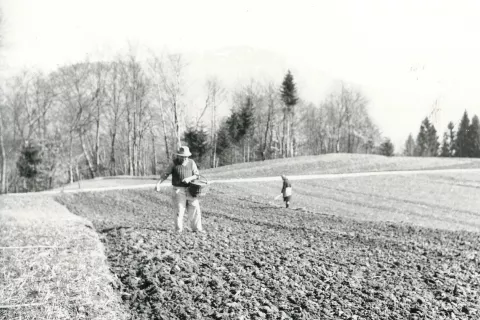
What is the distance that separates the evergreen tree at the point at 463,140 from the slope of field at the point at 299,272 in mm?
64162

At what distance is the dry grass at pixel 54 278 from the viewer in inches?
194

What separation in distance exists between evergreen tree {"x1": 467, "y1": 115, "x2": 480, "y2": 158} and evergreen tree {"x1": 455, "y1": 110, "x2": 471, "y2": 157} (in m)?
0.50

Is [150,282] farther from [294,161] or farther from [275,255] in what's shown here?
[294,161]

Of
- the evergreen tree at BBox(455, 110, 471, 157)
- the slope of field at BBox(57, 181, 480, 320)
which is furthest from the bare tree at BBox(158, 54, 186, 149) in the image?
the evergreen tree at BBox(455, 110, 471, 157)

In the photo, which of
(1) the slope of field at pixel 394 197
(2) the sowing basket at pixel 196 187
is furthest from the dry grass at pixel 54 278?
(1) the slope of field at pixel 394 197

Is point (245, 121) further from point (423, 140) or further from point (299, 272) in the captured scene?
point (299, 272)

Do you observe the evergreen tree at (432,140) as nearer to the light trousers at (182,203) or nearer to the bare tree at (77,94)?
the bare tree at (77,94)

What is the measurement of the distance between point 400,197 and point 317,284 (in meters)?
20.2

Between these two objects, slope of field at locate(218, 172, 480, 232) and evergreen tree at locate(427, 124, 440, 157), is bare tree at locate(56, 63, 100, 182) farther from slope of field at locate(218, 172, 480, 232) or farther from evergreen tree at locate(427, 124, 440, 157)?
evergreen tree at locate(427, 124, 440, 157)

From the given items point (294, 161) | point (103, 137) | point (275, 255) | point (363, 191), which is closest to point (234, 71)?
point (103, 137)

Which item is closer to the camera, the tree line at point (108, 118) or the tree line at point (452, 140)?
the tree line at point (108, 118)

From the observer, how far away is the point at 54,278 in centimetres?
584

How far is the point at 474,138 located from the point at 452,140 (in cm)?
639

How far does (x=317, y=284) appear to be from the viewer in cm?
→ 641
